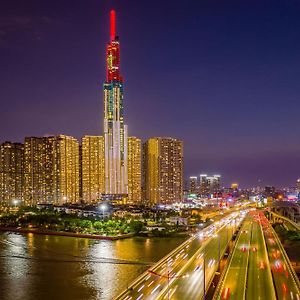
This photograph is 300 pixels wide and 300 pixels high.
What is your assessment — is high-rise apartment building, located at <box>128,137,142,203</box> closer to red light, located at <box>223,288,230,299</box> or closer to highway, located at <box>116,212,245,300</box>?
highway, located at <box>116,212,245,300</box>

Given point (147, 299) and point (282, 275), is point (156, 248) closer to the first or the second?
point (282, 275)

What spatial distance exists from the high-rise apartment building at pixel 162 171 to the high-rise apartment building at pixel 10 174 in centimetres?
1092

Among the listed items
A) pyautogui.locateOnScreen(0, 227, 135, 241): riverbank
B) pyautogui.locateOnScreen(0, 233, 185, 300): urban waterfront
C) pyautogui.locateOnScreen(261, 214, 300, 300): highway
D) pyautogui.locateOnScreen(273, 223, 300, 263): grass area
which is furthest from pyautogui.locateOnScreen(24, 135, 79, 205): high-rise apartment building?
pyautogui.locateOnScreen(261, 214, 300, 300): highway

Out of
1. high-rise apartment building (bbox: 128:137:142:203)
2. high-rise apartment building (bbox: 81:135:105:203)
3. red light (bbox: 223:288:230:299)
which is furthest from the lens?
high-rise apartment building (bbox: 128:137:142:203)

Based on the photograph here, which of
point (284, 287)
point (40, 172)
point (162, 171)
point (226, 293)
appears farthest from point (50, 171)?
point (226, 293)

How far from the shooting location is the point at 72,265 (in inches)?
498

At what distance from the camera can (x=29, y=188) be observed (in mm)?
36344

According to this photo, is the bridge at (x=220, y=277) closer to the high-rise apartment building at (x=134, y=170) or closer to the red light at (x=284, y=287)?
the red light at (x=284, y=287)

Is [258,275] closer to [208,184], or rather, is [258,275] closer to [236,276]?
[236,276]

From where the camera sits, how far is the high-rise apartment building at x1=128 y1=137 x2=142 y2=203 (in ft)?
127

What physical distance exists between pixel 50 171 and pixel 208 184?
3750cm

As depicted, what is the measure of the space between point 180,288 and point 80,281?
11.2 feet

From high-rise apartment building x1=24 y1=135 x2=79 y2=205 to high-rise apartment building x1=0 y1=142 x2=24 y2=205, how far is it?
639 millimetres

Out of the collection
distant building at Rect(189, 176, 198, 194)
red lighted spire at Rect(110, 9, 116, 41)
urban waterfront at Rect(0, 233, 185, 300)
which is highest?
red lighted spire at Rect(110, 9, 116, 41)
